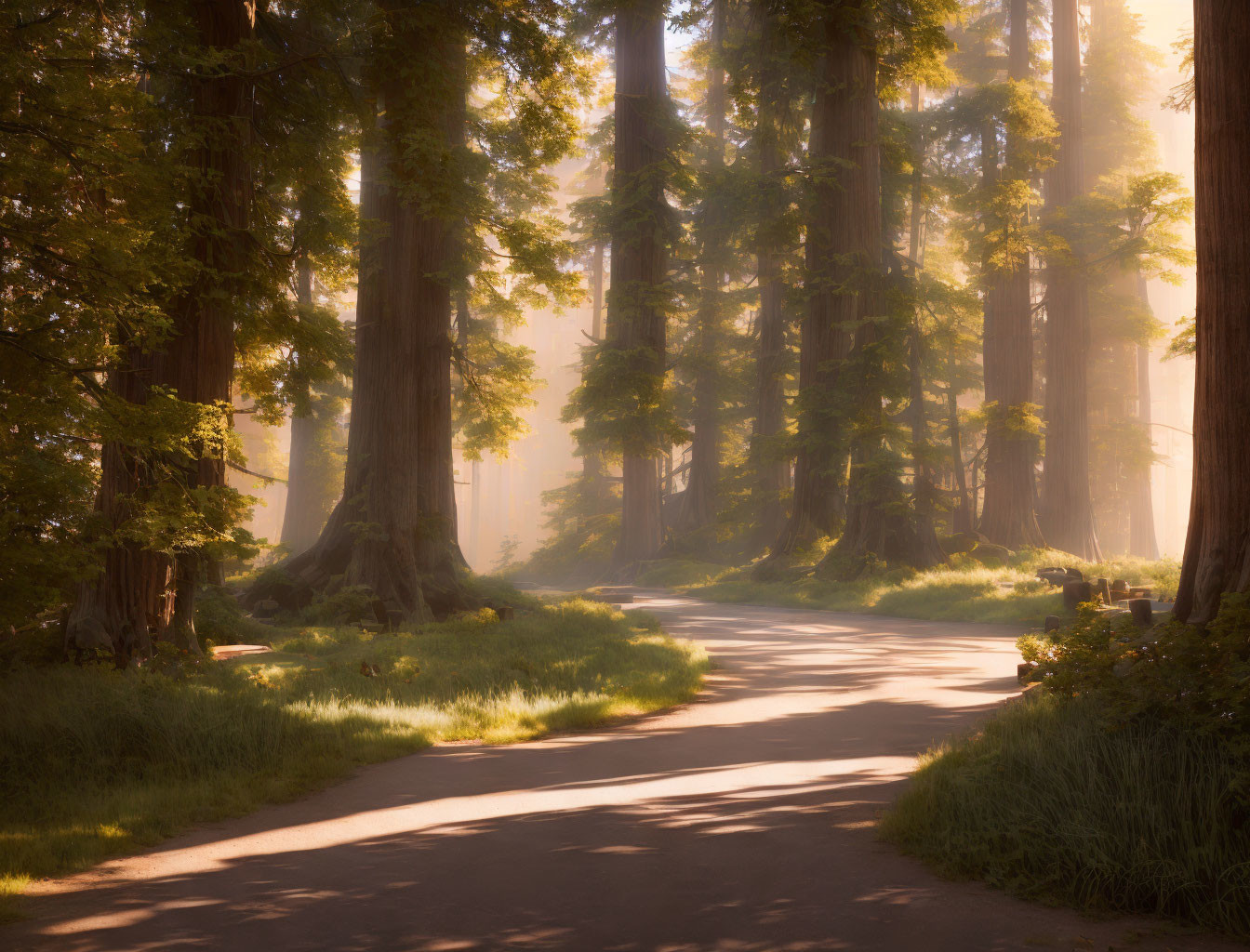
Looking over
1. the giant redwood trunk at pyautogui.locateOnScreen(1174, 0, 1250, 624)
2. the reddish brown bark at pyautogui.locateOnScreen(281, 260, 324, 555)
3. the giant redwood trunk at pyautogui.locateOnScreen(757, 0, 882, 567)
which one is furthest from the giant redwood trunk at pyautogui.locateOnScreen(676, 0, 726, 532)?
the giant redwood trunk at pyautogui.locateOnScreen(1174, 0, 1250, 624)

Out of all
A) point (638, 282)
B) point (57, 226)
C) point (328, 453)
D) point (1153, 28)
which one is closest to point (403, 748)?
point (57, 226)

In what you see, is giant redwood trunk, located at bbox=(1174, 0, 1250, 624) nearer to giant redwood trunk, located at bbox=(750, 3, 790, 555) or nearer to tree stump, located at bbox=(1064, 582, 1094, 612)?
tree stump, located at bbox=(1064, 582, 1094, 612)

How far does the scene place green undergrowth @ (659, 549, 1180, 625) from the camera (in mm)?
17094

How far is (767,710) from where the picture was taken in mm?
9336

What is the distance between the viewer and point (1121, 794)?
470 cm

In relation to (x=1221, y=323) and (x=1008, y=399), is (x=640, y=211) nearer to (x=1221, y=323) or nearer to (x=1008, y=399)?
(x=1008, y=399)

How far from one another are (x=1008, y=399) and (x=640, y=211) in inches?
523

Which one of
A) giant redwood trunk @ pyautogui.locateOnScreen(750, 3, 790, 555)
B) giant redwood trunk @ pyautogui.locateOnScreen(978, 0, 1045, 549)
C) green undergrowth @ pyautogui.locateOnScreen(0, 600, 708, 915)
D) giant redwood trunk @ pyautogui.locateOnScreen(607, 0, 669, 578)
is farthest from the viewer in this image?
giant redwood trunk @ pyautogui.locateOnScreen(750, 3, 790, 555)

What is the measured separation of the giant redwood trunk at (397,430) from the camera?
1516cm

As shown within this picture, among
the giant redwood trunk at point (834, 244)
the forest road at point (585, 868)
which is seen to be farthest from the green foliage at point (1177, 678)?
the giant redwood trunk at point (834, 244)

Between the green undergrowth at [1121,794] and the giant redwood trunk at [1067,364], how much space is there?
24663mm

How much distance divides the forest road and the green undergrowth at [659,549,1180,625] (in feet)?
31.9

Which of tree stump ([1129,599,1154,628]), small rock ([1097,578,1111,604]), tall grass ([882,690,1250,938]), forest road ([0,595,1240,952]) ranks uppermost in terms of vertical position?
tree stump ([1129,599,1154,628])

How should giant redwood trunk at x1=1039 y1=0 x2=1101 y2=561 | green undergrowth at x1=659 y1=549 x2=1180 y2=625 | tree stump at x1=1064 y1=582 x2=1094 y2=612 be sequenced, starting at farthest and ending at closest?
1. giant redwood trunk at x1=1039 y1=0 x2=1101 y2=561
2. green undergrowth at x1=659 y1=549 x2=1180 y2=625
3. tree stump at x1=1064 y1=582 x2=1094 y2=612
